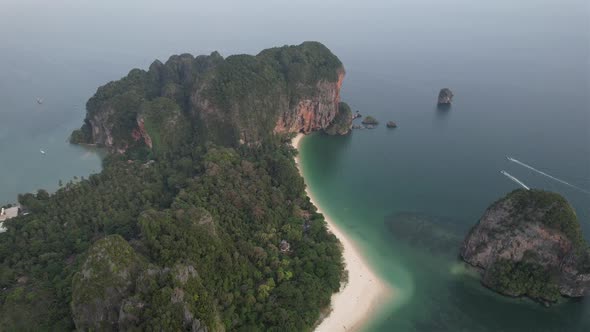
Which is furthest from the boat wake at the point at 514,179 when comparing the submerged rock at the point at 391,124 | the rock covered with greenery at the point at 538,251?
the submerged rock at the point at 391,124

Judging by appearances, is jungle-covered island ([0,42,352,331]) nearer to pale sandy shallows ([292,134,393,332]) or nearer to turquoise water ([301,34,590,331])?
pale sandy shallows ([292,134,393,332])

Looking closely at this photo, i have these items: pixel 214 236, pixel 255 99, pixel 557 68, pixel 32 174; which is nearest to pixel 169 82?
pixel 255 99

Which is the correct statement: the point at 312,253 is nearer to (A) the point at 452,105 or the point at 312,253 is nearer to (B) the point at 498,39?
(A) the point at 452,105

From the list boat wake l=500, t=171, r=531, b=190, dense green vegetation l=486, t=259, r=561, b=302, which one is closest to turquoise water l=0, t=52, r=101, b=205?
dense green vegetation l=486, t=259, r=561, b=302

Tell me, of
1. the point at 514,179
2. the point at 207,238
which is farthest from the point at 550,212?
the point at 207,238

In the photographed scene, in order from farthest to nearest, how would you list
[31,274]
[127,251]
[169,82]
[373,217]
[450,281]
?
[169,82]
[373,217]
[450,281]
[31,274]
[127,251]

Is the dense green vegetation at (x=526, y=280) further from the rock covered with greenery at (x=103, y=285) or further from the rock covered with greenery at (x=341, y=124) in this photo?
the rock covered with greenery at (x=341, y=124)

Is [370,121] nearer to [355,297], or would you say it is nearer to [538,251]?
[538,251]
